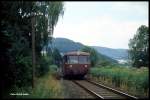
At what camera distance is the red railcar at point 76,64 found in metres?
35.4

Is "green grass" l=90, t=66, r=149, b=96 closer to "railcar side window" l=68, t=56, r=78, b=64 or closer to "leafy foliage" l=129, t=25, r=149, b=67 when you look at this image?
"railcar side window" l=68, t=56, r=78, b=64

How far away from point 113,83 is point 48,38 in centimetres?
593

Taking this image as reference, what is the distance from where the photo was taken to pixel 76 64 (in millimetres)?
35750

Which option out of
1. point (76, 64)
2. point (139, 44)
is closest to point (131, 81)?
point (76, 64)

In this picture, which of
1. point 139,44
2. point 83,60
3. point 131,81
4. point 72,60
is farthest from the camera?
point 139,44

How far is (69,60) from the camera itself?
36.0 m

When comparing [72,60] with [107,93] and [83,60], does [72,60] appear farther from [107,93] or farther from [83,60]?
[107,93]

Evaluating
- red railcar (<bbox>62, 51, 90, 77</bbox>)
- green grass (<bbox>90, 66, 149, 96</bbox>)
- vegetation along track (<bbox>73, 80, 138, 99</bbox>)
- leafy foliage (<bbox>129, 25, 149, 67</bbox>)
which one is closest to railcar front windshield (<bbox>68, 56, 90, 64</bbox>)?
red railcar (<bbox>62, 51, 90, 77</bbox>)

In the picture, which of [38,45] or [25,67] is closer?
[25,67]

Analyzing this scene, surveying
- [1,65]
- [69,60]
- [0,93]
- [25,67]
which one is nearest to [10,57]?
[1,65]

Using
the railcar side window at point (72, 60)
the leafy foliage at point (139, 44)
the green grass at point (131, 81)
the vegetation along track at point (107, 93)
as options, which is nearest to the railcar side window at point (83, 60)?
the railcar side window at point (72, 60)

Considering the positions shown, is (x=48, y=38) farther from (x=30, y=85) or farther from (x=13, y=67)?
(x=13, y=67)

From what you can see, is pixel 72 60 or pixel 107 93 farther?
pixel 72 60

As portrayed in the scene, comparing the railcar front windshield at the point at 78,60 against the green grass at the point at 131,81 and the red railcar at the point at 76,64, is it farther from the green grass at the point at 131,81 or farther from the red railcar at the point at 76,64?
the green grass at the point at 131,81
